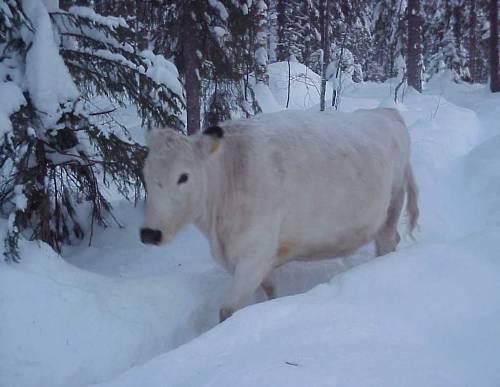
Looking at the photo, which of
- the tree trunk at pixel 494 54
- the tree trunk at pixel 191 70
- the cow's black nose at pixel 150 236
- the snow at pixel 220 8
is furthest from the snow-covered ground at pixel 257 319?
the tree trunk at pixel 494 54

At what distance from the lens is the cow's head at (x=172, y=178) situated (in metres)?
4.00

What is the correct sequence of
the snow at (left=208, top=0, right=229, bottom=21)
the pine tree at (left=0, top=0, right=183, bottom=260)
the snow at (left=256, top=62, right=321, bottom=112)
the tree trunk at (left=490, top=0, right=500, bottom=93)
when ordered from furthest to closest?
the tree trunk at (left=490, top=0, right=500, bottom=93) < the snow at (left=256, top=62, right=321, bottom=112) < the snow at (left=208, top=0, right=229, bottom=21) < the pine tree at (left=0, top=0, right=183, bottom=260)

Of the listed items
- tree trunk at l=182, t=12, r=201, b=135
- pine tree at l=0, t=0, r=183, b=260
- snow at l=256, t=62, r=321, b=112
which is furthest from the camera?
snow at l=256, t=62, r=321, b=112

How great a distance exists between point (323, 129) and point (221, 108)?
4163 mm

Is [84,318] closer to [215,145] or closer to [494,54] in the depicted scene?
[215,145]

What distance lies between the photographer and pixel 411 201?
5891mm

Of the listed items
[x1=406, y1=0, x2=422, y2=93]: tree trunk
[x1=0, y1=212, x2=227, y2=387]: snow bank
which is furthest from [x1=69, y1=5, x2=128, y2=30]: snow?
[x1=406, y1=0, x2=422, y2=93]: tree trunk

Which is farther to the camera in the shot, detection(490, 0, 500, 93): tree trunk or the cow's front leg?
detection(490, 0, 500, 93): tree trunk

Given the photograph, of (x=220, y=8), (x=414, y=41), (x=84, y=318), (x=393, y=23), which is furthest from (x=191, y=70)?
(x=393, y=23)

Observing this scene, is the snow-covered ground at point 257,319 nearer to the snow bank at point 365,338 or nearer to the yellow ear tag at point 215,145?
the snow bank at point 365,338

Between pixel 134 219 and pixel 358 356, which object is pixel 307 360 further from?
pixel 134 219

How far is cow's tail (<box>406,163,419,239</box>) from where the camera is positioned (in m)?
5.86

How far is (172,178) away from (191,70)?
4413mm

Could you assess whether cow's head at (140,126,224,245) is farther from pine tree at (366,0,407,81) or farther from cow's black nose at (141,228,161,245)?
pine tree at (366,0,407,81)
